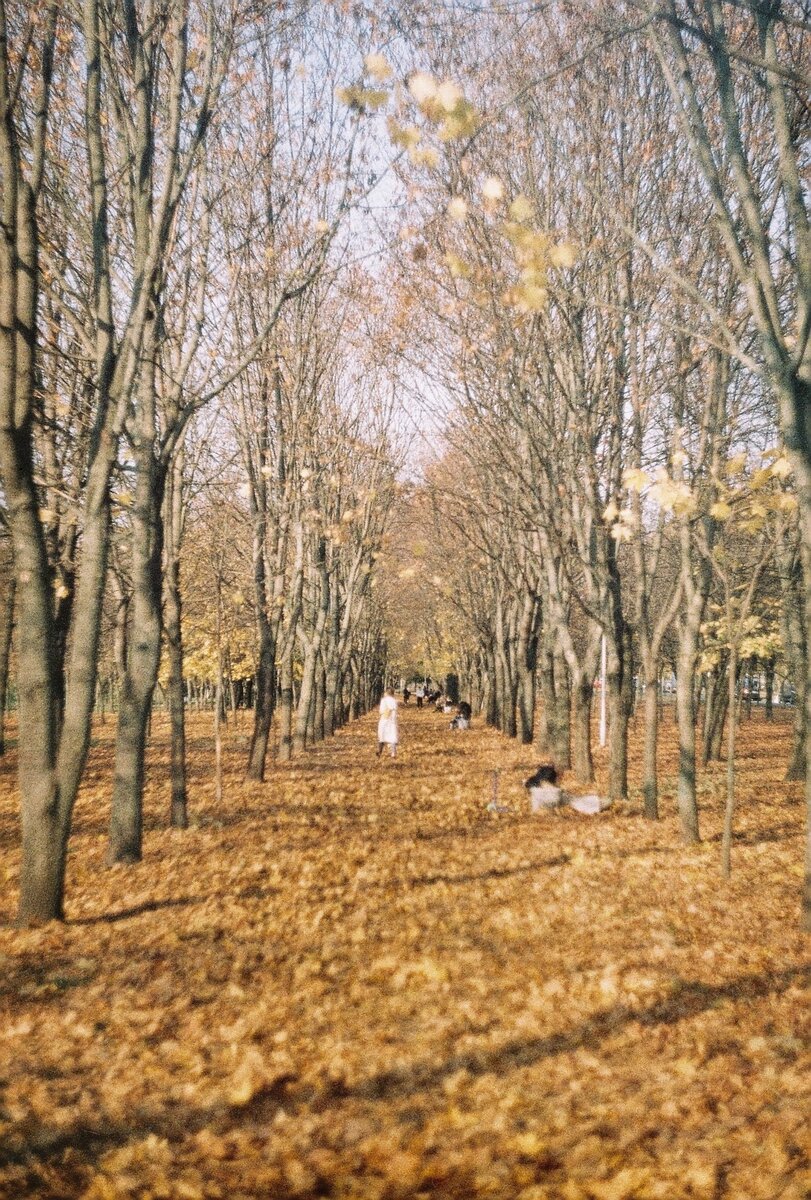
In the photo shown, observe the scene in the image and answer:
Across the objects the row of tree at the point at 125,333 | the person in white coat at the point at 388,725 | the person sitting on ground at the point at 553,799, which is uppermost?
the row of tree at the point at 125,333

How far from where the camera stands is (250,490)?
1552cm

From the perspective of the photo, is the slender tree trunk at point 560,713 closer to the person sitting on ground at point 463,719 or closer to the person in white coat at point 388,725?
the person in white coat at point 388,725

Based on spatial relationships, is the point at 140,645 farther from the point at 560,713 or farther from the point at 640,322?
the point at 560,713

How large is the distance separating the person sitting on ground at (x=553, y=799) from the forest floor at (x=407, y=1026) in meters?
2.65

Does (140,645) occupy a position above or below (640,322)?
below

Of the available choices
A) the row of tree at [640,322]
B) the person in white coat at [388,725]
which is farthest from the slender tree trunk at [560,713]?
the person in white coat at [388,725]

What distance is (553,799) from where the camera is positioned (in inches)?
507

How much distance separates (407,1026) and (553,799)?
8.22 metres

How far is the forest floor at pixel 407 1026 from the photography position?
347 centimetres

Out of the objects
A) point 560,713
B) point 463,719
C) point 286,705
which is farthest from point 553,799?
point 463,719

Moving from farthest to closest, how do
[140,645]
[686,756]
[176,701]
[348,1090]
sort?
[176,701], [686,756], [140,645], [348,1090]

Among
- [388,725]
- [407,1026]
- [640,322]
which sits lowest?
[407,1026]

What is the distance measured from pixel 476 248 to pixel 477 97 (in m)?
2.30


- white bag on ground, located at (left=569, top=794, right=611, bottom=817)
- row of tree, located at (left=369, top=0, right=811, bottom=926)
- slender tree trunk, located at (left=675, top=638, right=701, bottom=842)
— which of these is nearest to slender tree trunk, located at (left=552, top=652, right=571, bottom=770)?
row of tree, located at (left=369, top=0, right=811, bottom=926)
